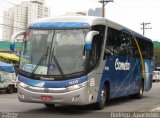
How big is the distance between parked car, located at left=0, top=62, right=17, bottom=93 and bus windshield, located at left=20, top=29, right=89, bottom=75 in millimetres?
15419

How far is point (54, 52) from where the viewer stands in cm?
1438

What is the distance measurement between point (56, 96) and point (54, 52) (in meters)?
1.48

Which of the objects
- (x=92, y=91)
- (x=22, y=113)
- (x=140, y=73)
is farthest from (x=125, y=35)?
(x=22, y=113)

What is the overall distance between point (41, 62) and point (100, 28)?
2739 millimetres

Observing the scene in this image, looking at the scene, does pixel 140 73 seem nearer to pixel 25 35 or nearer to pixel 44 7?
pixel 25 35


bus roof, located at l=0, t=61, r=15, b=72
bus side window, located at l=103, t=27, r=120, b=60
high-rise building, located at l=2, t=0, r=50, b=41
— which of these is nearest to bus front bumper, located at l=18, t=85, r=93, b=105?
bus side window, located at l=103, t=27, r=120, b=60

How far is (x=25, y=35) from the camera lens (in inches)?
599

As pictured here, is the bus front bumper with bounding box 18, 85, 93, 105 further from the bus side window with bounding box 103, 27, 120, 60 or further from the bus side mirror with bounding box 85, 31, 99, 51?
the bus side window with bounding box 103, 27, 120, 60

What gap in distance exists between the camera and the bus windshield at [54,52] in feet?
46.5

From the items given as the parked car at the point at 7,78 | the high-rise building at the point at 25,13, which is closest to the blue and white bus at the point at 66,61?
the parked car at the point at 7,78

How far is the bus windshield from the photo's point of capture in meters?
14.2

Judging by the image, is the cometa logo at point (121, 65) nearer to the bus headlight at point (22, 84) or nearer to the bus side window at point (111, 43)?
the bus side window at point (111, 43)

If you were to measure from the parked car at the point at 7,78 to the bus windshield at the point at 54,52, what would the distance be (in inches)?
607

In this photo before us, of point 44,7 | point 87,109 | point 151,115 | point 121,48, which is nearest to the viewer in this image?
point 151,115
